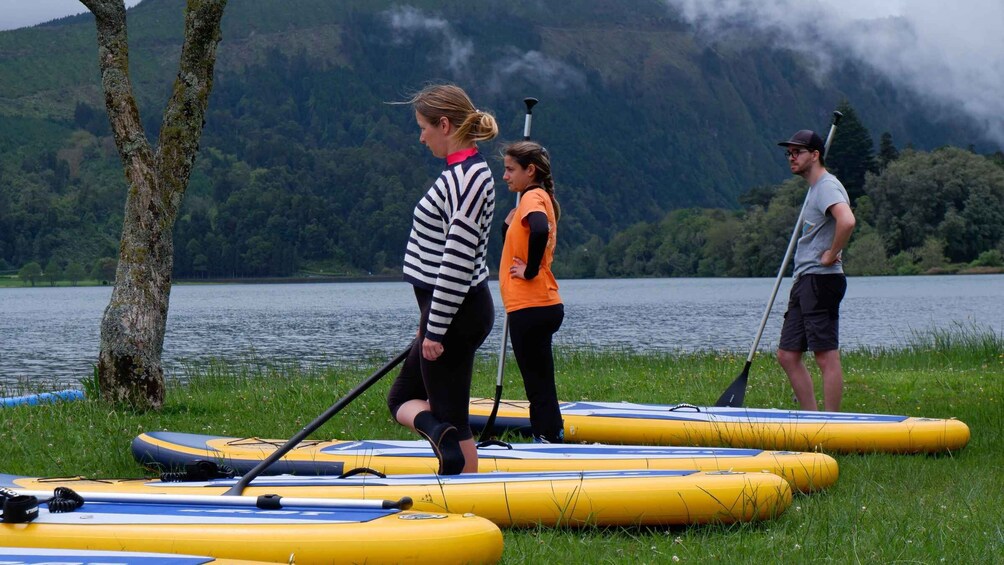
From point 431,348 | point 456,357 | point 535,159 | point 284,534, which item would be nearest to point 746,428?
point 535,159

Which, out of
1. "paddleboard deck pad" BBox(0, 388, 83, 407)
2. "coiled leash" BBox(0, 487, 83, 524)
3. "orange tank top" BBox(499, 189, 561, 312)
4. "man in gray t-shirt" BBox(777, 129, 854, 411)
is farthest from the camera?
"paddleboard deck pad" BBox(0, 388, 83, 407)

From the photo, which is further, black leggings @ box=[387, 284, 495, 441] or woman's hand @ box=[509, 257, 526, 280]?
woman's hand @ box=[509, 257, 526, 280]

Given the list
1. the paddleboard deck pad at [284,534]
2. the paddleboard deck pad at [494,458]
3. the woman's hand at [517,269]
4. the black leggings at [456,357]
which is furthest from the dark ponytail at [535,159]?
the paddleboard deck pad at [284,534]

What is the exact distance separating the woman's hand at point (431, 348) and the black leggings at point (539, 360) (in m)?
1.97

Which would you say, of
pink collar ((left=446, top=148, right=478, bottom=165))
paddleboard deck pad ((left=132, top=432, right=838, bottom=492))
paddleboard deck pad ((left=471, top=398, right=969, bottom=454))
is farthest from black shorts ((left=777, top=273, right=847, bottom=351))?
pink collar ((left=446, top=148, right=478, bottom=165))

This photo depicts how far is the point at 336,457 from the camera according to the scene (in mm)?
6250

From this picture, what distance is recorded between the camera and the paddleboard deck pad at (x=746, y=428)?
712cm

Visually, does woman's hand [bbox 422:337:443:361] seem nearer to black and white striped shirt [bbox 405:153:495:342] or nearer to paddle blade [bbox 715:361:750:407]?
black and white striped shirt [bbox 405:153:495:342]

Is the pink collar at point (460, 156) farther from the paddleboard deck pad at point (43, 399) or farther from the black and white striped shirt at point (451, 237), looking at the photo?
the paddleboard deck pad at point (43, 399)

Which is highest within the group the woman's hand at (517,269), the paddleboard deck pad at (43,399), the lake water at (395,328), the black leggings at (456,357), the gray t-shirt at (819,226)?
the gray t-shirt at (819,226)

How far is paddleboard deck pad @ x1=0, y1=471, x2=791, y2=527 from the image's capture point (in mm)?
4930

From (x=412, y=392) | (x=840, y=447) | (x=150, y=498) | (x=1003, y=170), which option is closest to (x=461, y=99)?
(x=412, y=392)

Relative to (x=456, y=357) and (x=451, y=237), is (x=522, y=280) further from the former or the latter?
(x=451, y=237)

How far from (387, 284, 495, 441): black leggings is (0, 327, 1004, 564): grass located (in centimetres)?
65
